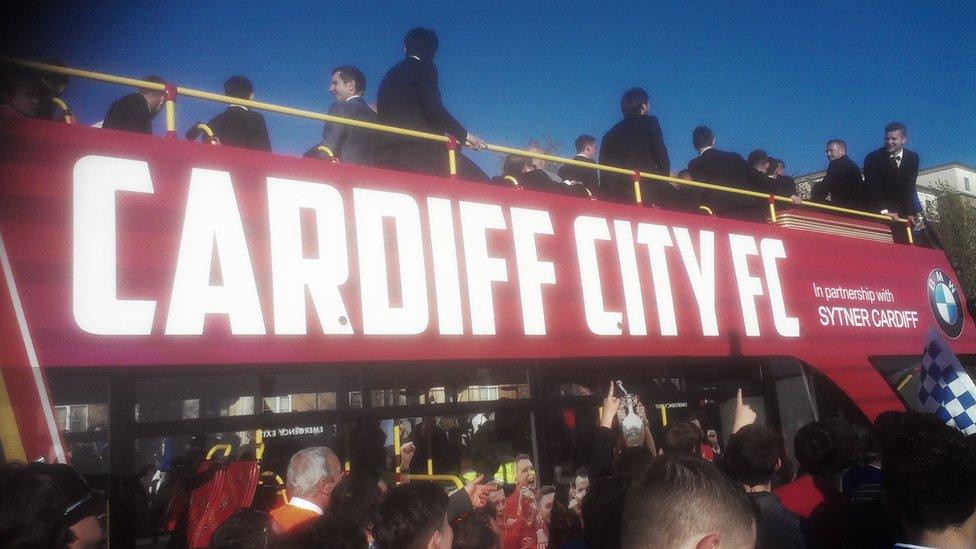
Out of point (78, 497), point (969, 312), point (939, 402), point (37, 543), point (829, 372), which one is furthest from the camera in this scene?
point (969, 312)

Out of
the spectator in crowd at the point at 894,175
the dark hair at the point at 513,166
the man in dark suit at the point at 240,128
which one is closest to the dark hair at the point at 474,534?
the man in dark suit at the point at 240,128

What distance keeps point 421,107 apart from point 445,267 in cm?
151

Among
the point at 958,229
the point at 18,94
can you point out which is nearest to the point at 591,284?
the point at 18,94

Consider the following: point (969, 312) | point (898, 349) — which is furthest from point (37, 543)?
point (969, 312)

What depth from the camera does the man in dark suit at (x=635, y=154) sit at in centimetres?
689

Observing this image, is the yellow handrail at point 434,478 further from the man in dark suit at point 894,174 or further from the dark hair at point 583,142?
the man in dark suit at point 894,174

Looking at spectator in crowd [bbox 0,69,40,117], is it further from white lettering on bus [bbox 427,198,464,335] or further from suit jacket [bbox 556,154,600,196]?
suit jacket [bbox 556,154,600,196]

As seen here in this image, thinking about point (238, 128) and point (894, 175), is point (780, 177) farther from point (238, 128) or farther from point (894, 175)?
point (238, 128)

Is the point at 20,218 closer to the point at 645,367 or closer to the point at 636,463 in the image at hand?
the point at 636,463

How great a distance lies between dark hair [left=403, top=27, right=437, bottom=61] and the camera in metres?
5.64

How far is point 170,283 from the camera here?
367cm

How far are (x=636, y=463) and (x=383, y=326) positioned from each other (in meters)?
1.64

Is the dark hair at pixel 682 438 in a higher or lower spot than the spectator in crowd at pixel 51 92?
lower

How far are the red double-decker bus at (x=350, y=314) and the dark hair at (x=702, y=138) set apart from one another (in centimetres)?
165
